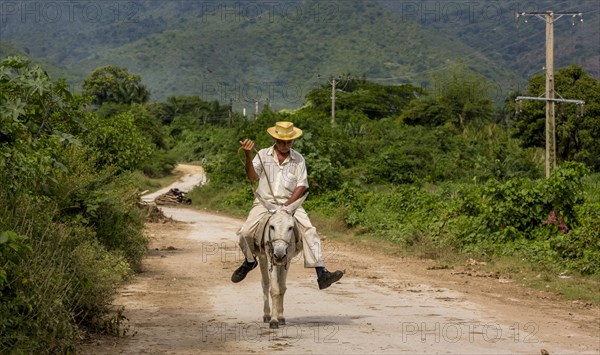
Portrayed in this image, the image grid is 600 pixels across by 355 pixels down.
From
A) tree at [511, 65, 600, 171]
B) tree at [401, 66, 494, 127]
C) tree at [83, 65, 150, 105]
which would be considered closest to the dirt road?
tree at [511, 65, 600, 171]

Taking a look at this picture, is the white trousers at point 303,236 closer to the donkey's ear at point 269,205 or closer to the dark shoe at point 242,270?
the donkey's ear at point 269,205

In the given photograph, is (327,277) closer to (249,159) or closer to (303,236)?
(303,236)

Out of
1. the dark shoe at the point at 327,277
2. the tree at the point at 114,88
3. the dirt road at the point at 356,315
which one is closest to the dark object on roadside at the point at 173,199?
the dirt road at the point at 356,315

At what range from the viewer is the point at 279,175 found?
11969mm

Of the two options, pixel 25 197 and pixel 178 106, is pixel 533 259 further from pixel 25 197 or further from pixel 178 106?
pixel 178 106

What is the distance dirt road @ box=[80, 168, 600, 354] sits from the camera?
10.3 m

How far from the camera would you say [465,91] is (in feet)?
269

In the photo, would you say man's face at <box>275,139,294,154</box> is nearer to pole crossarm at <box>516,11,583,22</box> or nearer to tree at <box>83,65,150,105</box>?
pole crossarm at <box>516,11,583,22</box>

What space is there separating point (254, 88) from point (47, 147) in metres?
181

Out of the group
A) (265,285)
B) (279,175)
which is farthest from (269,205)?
(265,285)

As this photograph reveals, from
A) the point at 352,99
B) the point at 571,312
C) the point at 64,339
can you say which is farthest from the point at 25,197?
the point at 352,99

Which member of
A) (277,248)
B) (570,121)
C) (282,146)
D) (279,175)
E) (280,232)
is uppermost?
(282,146)

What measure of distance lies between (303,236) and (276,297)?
0.80 meters

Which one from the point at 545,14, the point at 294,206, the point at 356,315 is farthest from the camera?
the point at 545,14
